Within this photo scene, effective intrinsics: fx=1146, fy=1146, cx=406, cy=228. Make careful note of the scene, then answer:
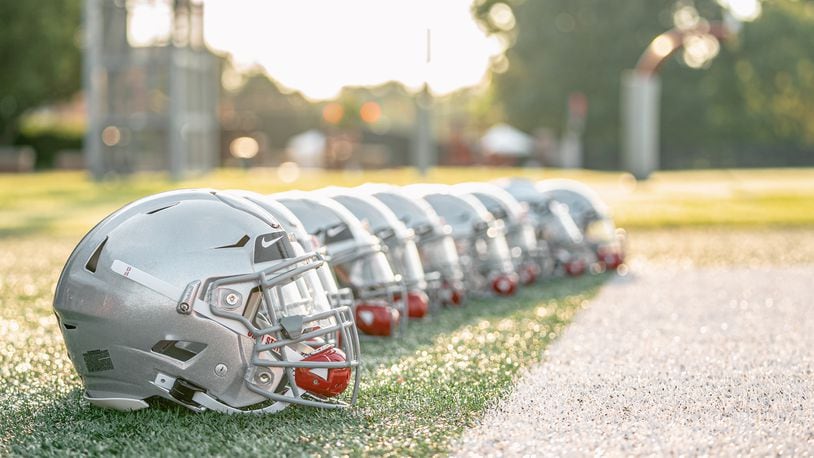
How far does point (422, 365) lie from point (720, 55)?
47784 millimetres

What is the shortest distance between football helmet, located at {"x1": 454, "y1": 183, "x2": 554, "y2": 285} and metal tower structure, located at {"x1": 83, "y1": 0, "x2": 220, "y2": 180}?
61.6 ft

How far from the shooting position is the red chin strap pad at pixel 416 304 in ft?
23.3

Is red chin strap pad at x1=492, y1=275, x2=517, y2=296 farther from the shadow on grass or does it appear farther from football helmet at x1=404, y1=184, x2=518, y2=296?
the shadow on grass

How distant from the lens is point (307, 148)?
5234 cm

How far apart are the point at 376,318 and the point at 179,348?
226 centimetres

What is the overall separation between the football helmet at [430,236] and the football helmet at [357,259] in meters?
0.83

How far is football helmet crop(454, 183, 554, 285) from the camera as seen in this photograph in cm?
921

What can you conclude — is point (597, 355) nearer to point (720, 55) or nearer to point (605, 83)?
point (605, 83)

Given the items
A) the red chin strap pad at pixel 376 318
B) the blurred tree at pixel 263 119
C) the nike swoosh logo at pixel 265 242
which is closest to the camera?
the nike swoosh logo at pixel 265 242

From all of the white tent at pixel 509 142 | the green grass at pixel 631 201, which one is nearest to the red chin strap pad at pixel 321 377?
the green grass at pixel 631 201

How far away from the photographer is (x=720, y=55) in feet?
167

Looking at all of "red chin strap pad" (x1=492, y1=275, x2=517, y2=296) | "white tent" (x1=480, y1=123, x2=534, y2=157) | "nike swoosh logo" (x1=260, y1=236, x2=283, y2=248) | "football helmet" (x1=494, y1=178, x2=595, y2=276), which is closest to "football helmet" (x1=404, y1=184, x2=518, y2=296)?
"red chin strap pad" (x1=492, y1=275, x2=517, y2=296)

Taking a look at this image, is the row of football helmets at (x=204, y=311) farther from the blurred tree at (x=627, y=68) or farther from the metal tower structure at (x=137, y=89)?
the blurred tree at (x=627, y=68)

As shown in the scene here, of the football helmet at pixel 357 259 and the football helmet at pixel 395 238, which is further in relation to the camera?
the football helmet at pixel 395 238
